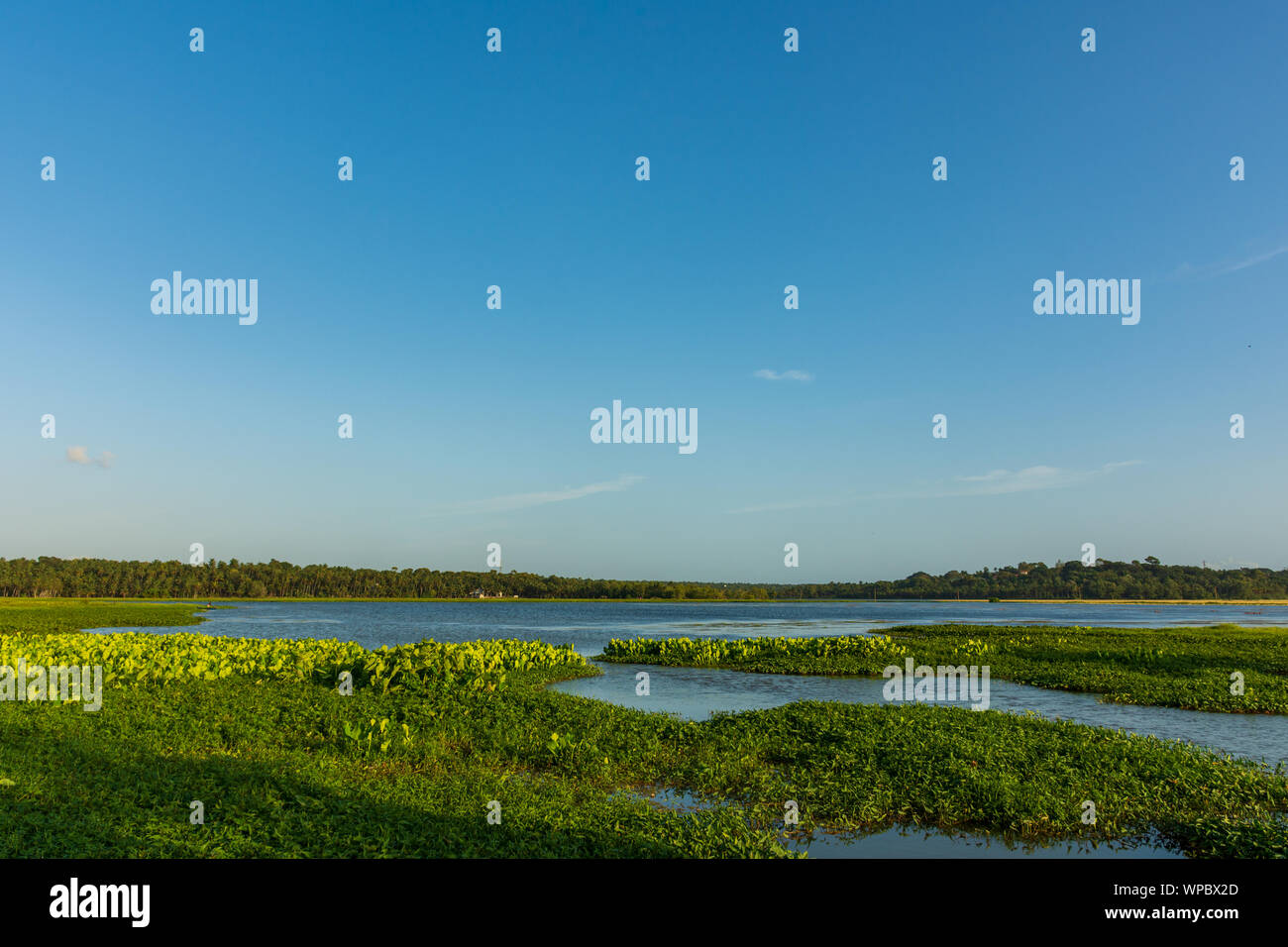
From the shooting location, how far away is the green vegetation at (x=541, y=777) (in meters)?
9.27

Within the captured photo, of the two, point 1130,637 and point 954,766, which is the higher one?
point 954,766

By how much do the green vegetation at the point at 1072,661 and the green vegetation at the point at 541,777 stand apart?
32.4ft

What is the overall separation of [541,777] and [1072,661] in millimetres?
28702

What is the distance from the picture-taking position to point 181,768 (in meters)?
12.0

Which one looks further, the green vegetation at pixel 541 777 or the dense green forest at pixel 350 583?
the dense green forest at pixel 350 583
